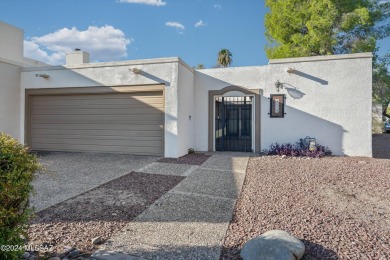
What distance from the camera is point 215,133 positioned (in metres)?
10.9

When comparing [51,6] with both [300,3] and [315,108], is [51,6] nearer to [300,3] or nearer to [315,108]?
[315,108]

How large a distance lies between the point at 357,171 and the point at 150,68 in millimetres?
7354

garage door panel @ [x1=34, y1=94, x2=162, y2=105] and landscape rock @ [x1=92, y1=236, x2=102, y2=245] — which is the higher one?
garage door panel @ [x1=34, y1=94, x2=162, y2=105]

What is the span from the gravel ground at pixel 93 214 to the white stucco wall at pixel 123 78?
136 inches

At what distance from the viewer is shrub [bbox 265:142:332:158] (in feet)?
30.6

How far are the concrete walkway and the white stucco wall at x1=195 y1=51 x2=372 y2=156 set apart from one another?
4863 mm

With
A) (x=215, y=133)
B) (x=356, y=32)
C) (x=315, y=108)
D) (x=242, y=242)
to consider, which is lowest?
(x=242, y=242)

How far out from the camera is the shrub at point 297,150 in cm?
932

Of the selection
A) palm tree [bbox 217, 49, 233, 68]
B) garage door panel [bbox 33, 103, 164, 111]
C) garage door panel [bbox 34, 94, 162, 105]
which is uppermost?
palm tree [bbox 217, 49, 233, 68]

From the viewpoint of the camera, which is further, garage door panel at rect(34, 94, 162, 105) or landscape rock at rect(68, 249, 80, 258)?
garage door panel at rect(34, 94, 162, 105)

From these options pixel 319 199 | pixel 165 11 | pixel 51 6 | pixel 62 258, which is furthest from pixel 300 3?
pixel 62 258

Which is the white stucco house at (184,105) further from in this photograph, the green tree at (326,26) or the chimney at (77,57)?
the green tree at (326,26)

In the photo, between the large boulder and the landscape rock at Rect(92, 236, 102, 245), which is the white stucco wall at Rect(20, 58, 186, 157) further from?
the large boulder

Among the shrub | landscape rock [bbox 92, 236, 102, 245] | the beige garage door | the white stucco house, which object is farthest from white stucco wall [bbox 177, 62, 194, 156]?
landscape rock [bbox 92, 236, 102, 245]
